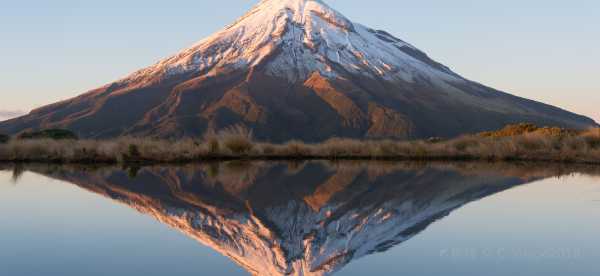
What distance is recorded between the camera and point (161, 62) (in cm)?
13938

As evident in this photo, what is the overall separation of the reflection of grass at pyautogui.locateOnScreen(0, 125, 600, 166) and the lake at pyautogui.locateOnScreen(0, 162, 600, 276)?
8.44 meters

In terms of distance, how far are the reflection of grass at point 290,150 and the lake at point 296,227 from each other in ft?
27.7

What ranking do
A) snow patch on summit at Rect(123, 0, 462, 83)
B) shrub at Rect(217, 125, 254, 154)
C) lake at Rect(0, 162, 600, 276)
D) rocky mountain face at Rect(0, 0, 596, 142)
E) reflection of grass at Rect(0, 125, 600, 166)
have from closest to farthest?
1. lake at Rect(0, 162, 600, 276)
2. reflection of grass at Rect(0, 125, 600, 166)
3. shrub at Rect(217, 125, 254, 154)
4. rocky mountain face at Rect(0, 0, 596, 142)
5. snow patch on summit at Rect(123, 0, 462, 83)

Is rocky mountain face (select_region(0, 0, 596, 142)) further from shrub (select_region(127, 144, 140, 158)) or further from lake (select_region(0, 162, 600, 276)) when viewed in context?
lake (select_region(0, 162, 600, 276))

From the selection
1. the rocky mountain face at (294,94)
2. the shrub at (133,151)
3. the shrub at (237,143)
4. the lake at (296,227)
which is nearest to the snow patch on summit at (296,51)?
the rocky mountain face at (294,94)

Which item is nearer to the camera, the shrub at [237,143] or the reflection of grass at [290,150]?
the reflection of grass at [290,150]

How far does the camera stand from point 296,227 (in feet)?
27.8

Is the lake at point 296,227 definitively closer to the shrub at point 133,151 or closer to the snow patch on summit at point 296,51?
the shrub at point 133,151

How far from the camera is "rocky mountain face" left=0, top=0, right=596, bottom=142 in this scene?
98.6 m

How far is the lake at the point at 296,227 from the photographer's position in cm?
612

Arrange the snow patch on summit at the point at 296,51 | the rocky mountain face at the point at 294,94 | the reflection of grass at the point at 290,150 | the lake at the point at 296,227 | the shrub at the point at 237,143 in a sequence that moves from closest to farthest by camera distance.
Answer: the lake at the point at 296,227 < the reflection of grass at the point at 290,150 < the shrub at the point at 237,143 < the rocky mountain face at the point at 294,94 < the snow patch on summit at the point at 296,51

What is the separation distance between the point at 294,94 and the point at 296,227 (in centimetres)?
10598

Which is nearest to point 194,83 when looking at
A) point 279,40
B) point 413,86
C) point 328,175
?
point 279,40

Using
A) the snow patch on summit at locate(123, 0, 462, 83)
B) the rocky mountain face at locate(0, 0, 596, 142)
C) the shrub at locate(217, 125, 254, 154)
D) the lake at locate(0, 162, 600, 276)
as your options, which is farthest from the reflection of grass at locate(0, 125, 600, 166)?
the snow patch on summit at locate(123, 0, 462, 83)
